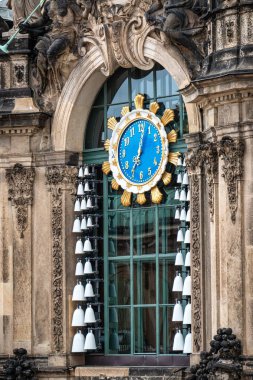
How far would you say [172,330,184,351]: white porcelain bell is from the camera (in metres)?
32.0

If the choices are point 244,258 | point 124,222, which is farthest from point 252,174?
point 124,222

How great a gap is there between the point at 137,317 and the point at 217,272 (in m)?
2.86

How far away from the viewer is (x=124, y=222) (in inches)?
1316

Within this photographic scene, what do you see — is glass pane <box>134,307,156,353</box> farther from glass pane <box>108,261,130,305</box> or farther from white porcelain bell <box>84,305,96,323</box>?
white porcelain bell <box>84,305,96,323</box>

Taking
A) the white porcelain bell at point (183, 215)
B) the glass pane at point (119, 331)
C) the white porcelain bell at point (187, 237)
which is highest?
the white porcelain bell at point (183, 215)

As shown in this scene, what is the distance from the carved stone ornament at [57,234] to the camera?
33688 mm

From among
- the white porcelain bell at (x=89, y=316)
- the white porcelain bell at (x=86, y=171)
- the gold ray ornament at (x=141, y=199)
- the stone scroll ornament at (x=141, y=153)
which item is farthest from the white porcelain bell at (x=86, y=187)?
the white porcelain bell at (x=89, y=316)

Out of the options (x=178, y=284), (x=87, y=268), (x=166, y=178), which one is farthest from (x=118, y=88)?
(x=178, y=284)

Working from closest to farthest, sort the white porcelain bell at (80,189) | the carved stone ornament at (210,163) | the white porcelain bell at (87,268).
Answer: the carved stone ornament at (210,163) < the white porcelain bell at (87,268) < the white porcelain bell at (80,189)

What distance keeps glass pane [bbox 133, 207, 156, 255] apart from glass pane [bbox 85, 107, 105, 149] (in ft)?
5.24

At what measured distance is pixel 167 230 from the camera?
32.7 meters

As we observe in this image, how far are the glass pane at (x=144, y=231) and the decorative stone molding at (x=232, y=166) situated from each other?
2676 millimetres

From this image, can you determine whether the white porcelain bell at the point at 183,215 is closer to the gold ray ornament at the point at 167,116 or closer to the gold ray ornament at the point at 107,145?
the gold ray ornament at the point at 167,116

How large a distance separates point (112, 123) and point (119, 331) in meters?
3.45
